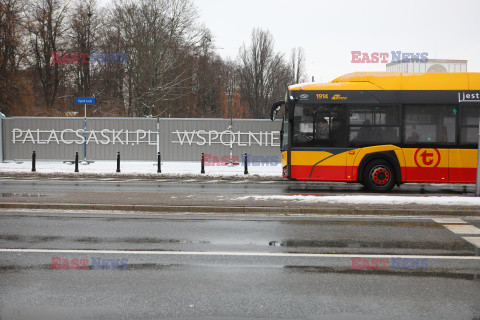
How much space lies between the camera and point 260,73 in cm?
5862

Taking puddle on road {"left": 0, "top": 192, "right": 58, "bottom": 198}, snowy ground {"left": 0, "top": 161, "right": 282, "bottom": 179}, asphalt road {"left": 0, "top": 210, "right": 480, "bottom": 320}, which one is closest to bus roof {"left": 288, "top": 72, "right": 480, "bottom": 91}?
snowy ground {"left": 0, "top": 161, "right": 282, "bottom": 179}

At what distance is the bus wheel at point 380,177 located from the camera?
14242mm

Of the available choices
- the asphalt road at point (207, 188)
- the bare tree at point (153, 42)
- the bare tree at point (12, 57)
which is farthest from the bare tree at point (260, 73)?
the asphalt road at point (207, 188)

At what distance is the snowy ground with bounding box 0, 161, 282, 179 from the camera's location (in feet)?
68.5

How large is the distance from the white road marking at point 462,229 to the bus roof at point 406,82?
261 inches

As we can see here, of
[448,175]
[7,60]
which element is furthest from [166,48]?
[448,175]

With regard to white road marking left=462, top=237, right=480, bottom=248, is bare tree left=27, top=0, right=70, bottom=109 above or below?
above

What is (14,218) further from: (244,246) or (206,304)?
(206,304)

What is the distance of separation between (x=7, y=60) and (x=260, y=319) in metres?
37.5

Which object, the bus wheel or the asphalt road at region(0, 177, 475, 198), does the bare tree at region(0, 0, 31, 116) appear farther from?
the bus wheel

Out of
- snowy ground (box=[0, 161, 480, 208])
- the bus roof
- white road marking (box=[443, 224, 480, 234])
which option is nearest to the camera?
white road marking (box=[443, 224, 480, 234])

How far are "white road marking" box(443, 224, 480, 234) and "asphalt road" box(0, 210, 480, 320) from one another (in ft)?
0.06

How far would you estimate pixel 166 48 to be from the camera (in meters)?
39.3

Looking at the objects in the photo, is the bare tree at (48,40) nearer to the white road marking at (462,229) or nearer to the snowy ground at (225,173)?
the snowy ground at (225,173)
